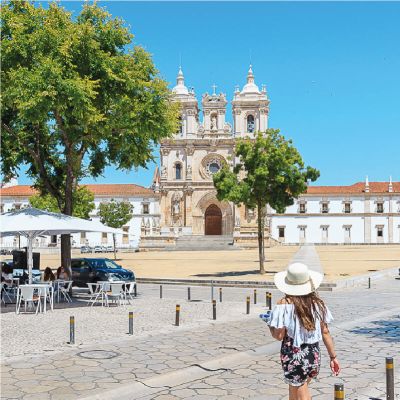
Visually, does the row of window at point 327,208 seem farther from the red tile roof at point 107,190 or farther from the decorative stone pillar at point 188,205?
the red tile roof at point 107,190

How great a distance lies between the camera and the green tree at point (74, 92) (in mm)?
17453

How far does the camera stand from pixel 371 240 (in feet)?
288

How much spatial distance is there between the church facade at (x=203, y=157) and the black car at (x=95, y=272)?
51333 millimetres

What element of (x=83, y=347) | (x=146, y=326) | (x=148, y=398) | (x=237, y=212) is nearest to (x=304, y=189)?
(x=146, y=326)

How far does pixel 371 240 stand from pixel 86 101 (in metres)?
76.9

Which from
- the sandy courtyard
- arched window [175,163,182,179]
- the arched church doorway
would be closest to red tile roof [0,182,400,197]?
arched window [175,163,182,179]

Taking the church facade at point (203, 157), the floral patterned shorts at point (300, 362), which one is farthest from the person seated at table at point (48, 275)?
the church facade at point (203, 157)

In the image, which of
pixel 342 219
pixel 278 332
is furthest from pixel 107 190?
pixel 278 332

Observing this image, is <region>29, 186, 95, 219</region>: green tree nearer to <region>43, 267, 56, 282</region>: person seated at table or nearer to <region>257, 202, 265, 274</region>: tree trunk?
<region>257, 202, 265, 274</region>: tree trunk

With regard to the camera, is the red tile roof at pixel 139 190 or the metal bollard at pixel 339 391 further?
the red tile roof at pixel 139 190

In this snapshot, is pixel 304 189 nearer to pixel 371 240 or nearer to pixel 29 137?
pixel 29 137

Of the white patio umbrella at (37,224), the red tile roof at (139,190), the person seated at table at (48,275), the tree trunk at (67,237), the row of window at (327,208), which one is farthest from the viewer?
the red tile roof at (139,190)

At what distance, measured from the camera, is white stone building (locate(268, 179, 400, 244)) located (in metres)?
87.8

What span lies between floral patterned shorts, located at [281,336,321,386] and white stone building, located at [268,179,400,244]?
82.6m
